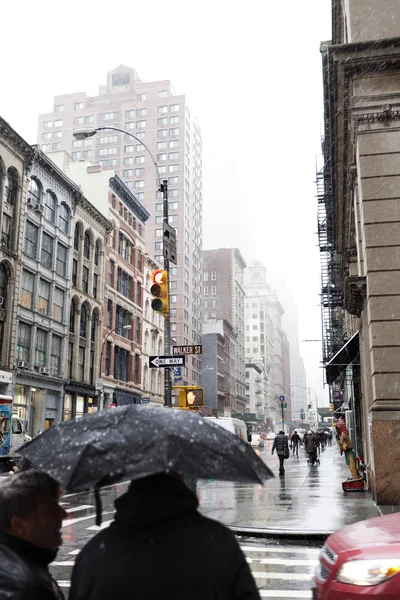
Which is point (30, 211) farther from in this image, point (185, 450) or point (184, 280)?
point (184, 280)

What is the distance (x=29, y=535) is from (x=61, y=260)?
146 ft

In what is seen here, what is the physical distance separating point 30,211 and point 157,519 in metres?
40.7

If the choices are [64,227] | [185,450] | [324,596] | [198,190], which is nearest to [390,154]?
[324,596]

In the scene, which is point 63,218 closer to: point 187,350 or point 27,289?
point 27,289

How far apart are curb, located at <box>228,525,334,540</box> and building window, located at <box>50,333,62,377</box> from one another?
3398 centimetres

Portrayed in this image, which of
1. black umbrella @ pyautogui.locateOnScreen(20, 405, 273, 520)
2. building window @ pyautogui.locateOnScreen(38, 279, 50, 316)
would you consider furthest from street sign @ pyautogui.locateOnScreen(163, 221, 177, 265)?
building window @ pyautogui.locateOnScreen(38, 279, 50, 316)

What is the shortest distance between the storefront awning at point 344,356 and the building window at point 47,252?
26367 millimetres

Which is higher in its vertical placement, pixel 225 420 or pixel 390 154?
pixel 390 154

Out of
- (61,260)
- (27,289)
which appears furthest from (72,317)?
(27,289)

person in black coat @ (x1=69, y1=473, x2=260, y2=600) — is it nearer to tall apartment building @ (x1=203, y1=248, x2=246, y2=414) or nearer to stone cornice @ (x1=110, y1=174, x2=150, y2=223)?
stone cornice @ (x1=110, y1=174, x2=150, y2=223)

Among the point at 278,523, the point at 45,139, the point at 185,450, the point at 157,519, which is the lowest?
the point at 278,523

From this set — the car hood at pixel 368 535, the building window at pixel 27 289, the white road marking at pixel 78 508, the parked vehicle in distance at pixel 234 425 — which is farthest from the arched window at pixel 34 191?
the car hood at pixel 368 535

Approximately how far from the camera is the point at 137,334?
61438 millimetres

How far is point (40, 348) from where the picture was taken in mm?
42344
